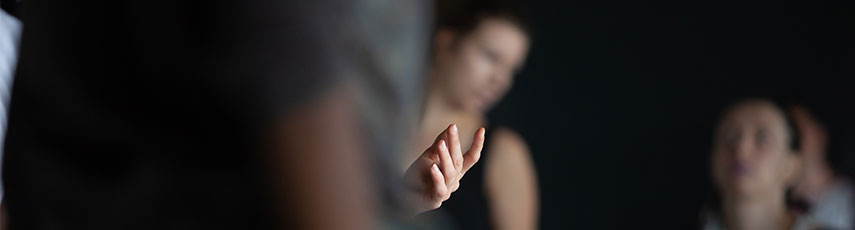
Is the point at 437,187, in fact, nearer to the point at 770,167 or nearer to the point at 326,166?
the point at 326,166

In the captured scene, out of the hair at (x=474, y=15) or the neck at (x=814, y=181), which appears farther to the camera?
the neck at (x=814, y=181)

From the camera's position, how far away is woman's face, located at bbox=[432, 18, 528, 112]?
6.51 feet

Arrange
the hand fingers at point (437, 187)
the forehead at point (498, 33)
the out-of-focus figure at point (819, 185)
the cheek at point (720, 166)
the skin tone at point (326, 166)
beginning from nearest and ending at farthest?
the skin tone at point (326, 166) < the hand fingers at point (437, 187) < the forehead at point (498, 33) < the cheek at point (720, 166) < the out-of-focus figure at point (819, 185)

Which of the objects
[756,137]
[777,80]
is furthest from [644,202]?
[756,137]

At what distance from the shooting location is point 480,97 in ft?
6.66

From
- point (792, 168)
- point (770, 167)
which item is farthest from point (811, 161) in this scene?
point (770, 167)

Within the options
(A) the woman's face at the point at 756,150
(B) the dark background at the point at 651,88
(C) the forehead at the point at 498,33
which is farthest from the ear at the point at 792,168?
(C) the forehead at the point at 498,33

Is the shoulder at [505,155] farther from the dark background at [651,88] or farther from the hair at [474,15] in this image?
the dark background at [651,88]

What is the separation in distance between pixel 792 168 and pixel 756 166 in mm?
153

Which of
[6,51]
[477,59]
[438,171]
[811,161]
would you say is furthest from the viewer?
[811,161]

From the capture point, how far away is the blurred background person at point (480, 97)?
199cm

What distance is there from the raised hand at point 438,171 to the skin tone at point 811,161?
2.21 metres

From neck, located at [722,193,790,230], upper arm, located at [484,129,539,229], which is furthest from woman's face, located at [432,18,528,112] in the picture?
neck, located at [722,193,790,230]

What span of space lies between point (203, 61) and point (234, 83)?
0.02 m
